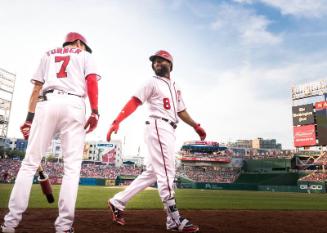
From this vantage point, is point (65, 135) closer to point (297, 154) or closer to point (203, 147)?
point (297, 154)

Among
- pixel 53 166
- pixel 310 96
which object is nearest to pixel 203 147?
pixel 310 96

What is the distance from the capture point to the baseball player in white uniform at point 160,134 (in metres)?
3.91

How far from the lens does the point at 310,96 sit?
3997 centimetres

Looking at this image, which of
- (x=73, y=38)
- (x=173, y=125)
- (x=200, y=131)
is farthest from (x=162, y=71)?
(x=73, y=38)

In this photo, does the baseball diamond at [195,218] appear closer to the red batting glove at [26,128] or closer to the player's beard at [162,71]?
the red batting glove at [26,128]

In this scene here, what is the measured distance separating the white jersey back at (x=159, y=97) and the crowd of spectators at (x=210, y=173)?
41795 mm

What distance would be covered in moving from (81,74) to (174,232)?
2.23 metres

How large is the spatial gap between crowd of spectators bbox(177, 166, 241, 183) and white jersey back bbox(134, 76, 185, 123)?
41795 millimetres

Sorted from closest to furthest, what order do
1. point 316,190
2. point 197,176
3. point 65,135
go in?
point 65,135 < point 316,190 < point 197,176

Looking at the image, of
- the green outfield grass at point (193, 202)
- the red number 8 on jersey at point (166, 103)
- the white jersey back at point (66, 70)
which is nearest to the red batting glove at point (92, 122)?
the white jersey back at point (66, 70)

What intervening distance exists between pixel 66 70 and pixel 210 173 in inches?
1867

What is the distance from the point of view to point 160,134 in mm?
4031

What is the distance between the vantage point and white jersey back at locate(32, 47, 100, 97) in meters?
3.23

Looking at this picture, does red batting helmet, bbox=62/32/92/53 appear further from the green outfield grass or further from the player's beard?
the green outfield grass
